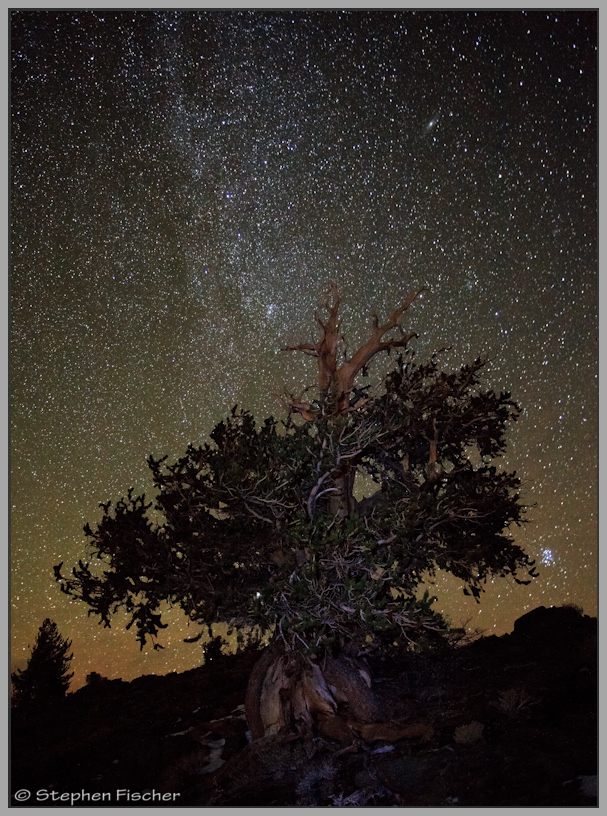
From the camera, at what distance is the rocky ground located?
28.9 feet

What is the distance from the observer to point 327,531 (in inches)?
374

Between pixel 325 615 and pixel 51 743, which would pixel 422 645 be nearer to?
pixel 325 615

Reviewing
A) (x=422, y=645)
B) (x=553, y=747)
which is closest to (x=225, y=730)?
(x=422, y=645)

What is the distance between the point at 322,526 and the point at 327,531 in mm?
188

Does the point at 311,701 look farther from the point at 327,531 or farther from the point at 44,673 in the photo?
the point at 44,673

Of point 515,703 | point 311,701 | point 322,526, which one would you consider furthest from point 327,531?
point 515,703

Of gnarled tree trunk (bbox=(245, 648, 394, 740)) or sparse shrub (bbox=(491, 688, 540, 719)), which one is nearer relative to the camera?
sparse shrub (bbox=(491, 688, 540, 719))

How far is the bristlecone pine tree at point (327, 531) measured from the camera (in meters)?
9.34

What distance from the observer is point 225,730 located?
11469mm

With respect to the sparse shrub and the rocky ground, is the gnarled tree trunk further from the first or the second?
the sparse shrub

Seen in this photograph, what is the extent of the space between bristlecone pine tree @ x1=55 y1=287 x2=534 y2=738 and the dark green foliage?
2 centimetres

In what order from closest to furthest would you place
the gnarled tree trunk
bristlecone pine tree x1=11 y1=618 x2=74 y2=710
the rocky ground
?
1. the rocky ground
2. the gnarled tree trunk
3. bristlecone pine tree x1=11 y1=618 x2=74 y2=710

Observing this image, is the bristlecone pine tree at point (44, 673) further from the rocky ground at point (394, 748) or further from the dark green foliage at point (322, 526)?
the dark green foliage at point (322, 526)

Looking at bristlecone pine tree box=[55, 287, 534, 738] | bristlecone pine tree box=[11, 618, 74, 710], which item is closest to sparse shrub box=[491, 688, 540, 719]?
bristlecone pine tree box=[55, 287, 534, 738]
